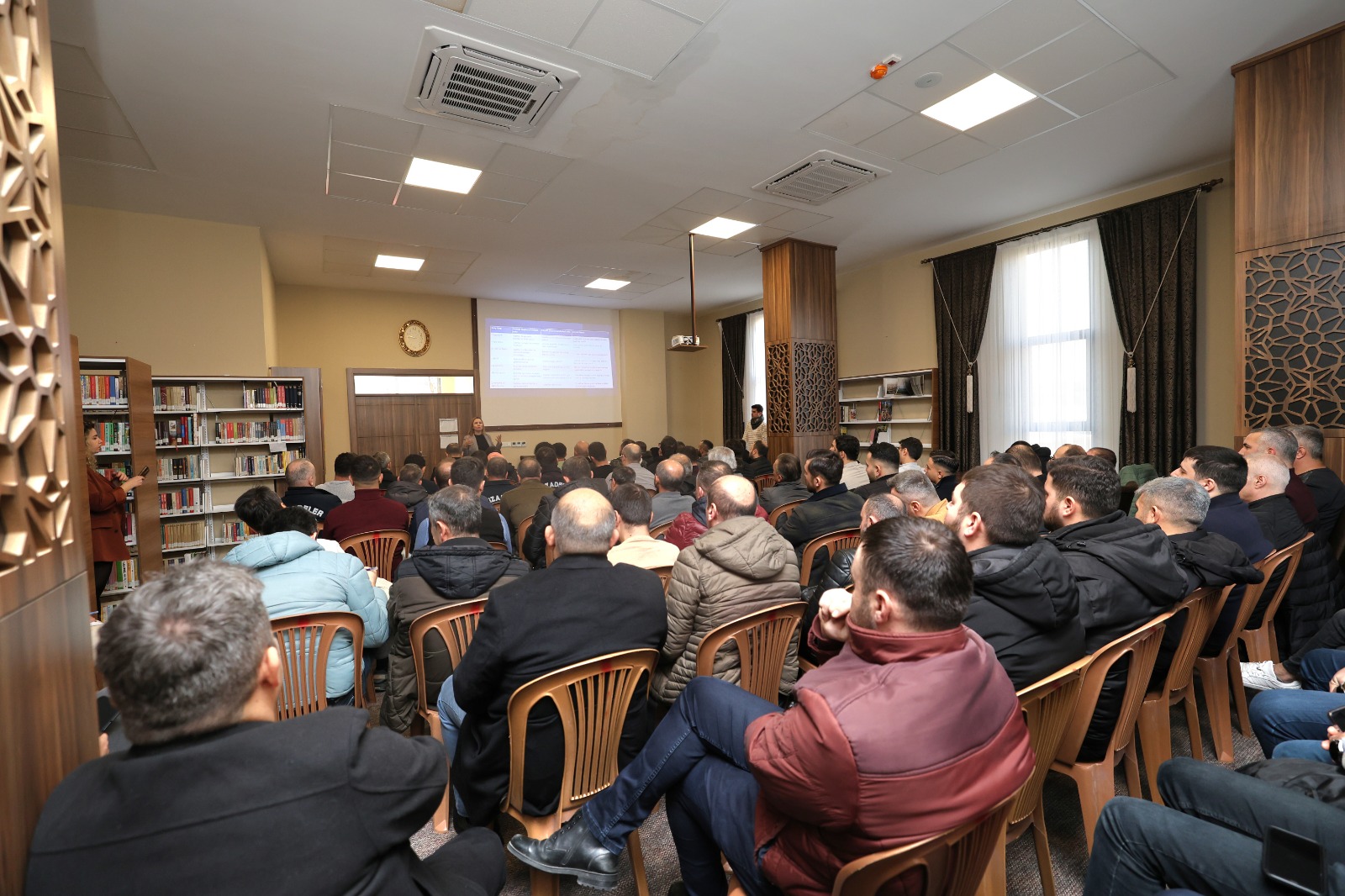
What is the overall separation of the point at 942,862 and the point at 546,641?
0.98 metres

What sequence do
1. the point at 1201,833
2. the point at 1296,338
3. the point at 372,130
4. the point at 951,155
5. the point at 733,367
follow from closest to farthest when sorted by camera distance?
the point at 1201,833 → the point at 1296,338 → the point at 372,130 → the point at 951,155 → the point at 733,367

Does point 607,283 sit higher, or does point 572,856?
point 607,283

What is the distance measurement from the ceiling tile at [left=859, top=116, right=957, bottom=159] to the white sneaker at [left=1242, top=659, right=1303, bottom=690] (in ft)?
11.7

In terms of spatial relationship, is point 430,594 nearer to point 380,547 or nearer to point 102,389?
point 380,547

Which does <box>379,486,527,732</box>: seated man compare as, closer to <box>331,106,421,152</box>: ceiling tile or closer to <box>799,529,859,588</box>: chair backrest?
<box>799,529,859,588</box>: chair backrest

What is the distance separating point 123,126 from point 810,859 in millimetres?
5461

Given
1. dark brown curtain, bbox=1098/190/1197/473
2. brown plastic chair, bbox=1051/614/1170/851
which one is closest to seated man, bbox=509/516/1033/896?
brown plastic chair, bbox=1051/614/1170/851

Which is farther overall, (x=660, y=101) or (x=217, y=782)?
(x=660, y=101)

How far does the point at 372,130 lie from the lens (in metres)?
4.14

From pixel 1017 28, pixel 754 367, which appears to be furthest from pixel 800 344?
pixel 1017 28

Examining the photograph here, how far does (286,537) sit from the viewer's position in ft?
7.10

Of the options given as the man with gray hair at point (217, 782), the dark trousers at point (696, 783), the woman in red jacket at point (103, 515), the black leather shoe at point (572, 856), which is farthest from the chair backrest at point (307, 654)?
the woman in red jacket at point (103, 515)

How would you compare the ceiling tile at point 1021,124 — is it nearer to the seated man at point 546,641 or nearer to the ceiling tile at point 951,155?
the ceiling tile at point 951,155

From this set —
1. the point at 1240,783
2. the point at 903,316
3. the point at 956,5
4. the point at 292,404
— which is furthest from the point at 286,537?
the point at 903,316
